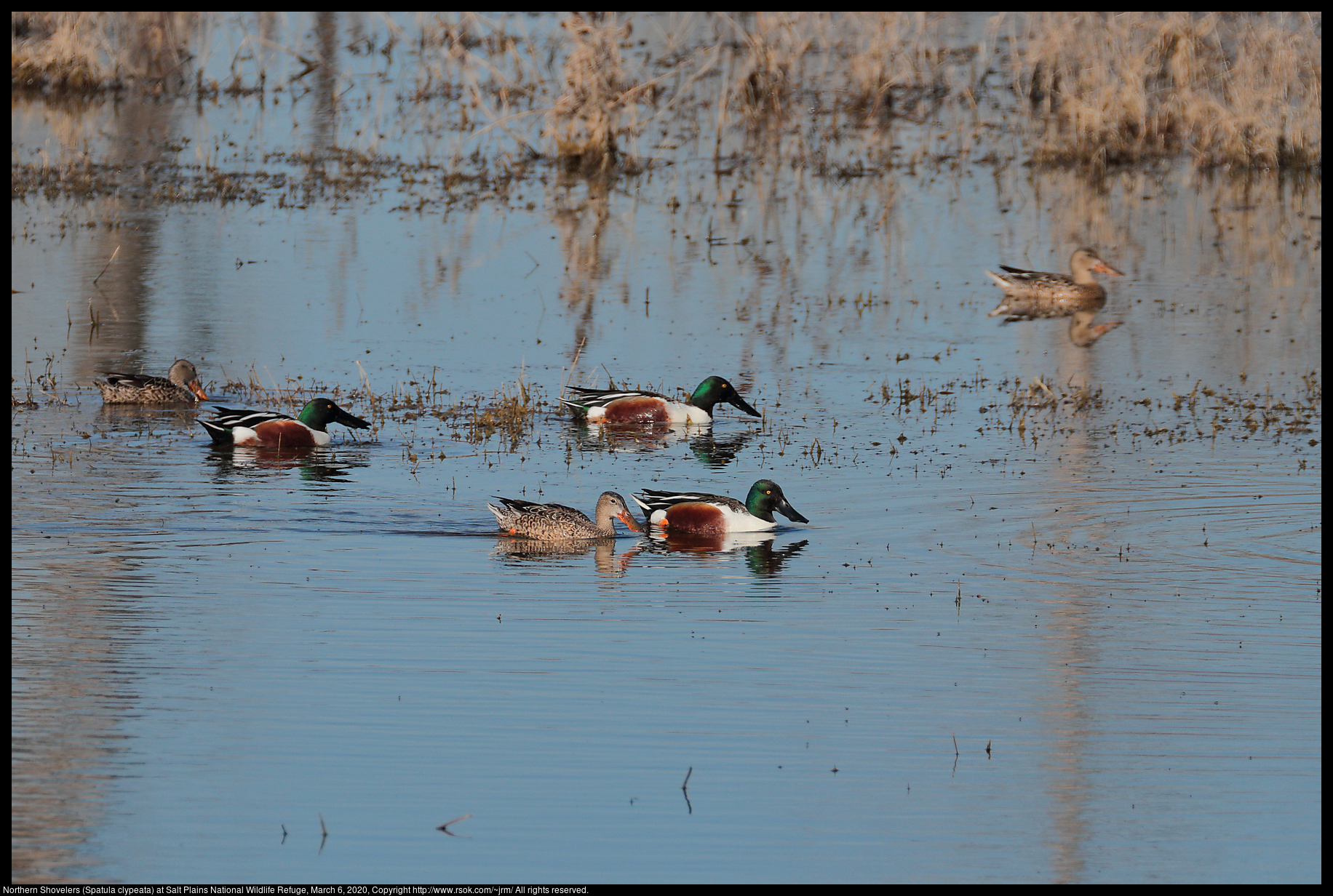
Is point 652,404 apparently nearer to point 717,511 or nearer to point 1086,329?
point 717,511

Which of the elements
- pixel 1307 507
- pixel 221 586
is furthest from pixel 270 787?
pixel 1307 507

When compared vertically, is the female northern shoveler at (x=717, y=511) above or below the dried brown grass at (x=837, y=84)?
below

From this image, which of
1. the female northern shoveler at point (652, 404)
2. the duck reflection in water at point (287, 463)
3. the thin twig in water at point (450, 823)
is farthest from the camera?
the female northern shoveler at point (652, 404)

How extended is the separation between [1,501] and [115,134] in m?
16.8

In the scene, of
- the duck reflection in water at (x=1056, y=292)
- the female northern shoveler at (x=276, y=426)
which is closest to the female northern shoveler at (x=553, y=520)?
the female northern shoveler at (x=276, y=426)

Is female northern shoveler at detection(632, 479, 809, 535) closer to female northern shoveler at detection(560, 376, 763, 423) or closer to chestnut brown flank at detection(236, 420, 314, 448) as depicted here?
female northern shoveler at detection(560, 376, 763, 423)

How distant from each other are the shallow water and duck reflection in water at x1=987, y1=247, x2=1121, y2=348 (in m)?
0.42

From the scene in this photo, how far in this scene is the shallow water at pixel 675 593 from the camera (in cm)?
682

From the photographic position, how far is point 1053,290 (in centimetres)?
1897

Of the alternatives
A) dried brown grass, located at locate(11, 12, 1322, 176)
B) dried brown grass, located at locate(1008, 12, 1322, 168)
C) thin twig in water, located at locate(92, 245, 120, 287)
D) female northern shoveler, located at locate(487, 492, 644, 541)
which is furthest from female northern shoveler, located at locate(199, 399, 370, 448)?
dried brown grass, located at locate(1008, 12, 1322, 168)

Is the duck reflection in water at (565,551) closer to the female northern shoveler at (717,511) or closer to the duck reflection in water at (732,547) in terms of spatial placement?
the duck reflection in water at (732,547)

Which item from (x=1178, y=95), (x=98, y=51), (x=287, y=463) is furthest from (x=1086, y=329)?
(x=98, y=51)

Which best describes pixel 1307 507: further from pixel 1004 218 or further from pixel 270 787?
pixel 1004 218

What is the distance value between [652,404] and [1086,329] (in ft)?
19.3
